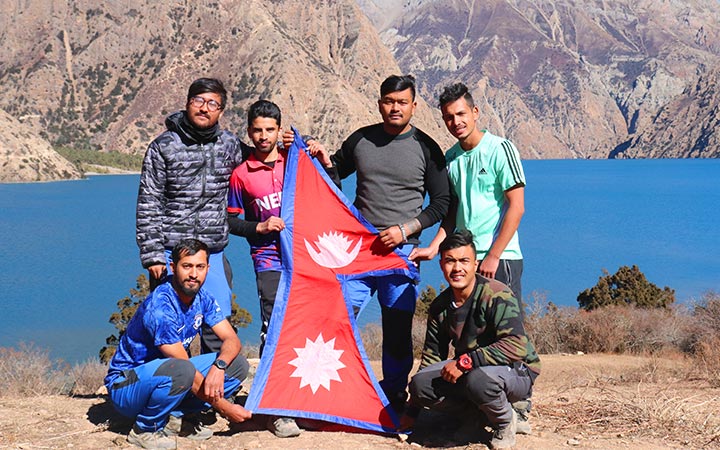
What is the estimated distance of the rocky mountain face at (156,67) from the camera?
407 feet

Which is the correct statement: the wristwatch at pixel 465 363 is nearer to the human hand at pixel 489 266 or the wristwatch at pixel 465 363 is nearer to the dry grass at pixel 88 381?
the human hand at pixel 489 266

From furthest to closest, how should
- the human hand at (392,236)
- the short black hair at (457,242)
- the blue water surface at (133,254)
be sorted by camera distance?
the blue water surface at (133,254)
the human hand at (392,236)
the short black hair at (457,242)

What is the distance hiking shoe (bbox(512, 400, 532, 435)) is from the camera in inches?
197

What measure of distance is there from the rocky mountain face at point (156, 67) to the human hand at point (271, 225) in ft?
372

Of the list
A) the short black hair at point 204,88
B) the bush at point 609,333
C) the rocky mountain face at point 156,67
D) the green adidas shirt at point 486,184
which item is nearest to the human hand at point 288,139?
the short black hair at point 204,88

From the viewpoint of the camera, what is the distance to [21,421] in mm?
5414

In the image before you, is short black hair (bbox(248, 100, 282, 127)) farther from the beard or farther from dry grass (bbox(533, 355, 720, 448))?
dry grass (bbox(533, 355, 720, 448))

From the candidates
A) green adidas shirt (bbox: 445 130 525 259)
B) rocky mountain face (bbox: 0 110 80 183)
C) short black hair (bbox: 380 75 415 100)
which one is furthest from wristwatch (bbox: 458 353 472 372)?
rocky mountain face (bbox: 0 110 80 183)

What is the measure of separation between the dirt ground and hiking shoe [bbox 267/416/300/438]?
43 millimetres

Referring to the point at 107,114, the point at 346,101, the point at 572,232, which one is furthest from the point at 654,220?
the point at 107,114

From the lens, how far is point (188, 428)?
16.6 feet

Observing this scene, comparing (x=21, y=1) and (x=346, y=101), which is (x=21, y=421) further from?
(x=21, y=1)

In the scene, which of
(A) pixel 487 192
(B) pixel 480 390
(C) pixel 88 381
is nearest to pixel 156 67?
(C) pixel 88 381

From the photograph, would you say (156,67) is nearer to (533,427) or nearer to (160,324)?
(160,324)
